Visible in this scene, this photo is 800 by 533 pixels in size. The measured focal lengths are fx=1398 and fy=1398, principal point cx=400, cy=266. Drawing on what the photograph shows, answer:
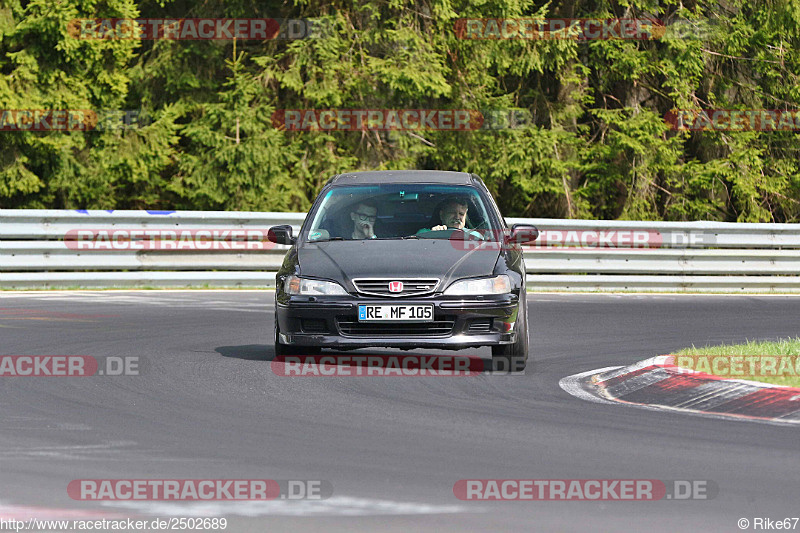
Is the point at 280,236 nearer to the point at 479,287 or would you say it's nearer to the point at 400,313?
the point at 400,313

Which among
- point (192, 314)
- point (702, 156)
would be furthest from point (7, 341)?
point (702, 156)

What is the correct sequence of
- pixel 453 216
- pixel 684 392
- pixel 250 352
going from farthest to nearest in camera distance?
1. pixel 250 352
2. pixel 453 216
3. pixel 684 392

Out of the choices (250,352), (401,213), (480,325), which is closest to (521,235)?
(401,213)

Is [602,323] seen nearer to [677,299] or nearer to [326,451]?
[677,299]

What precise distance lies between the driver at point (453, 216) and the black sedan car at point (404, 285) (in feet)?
0.04

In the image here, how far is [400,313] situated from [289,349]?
1.30 meters

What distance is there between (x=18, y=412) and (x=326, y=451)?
2493 millimetres

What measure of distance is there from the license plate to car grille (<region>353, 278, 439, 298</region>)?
0.34ft

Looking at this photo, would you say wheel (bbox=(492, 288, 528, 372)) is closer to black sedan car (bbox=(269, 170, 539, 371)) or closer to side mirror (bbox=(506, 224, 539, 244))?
black sedan car (bbox=(269, 170, 539, 371))

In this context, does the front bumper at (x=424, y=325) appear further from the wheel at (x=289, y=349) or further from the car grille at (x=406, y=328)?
the wheel at (x=289, y=349)

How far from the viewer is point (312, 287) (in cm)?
1093

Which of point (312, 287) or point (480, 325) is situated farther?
point (312, 287)

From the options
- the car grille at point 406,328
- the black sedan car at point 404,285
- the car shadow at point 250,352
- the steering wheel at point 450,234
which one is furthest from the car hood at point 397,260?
the car shadow at point 250,352

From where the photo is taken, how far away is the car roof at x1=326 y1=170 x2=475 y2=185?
12461mm
